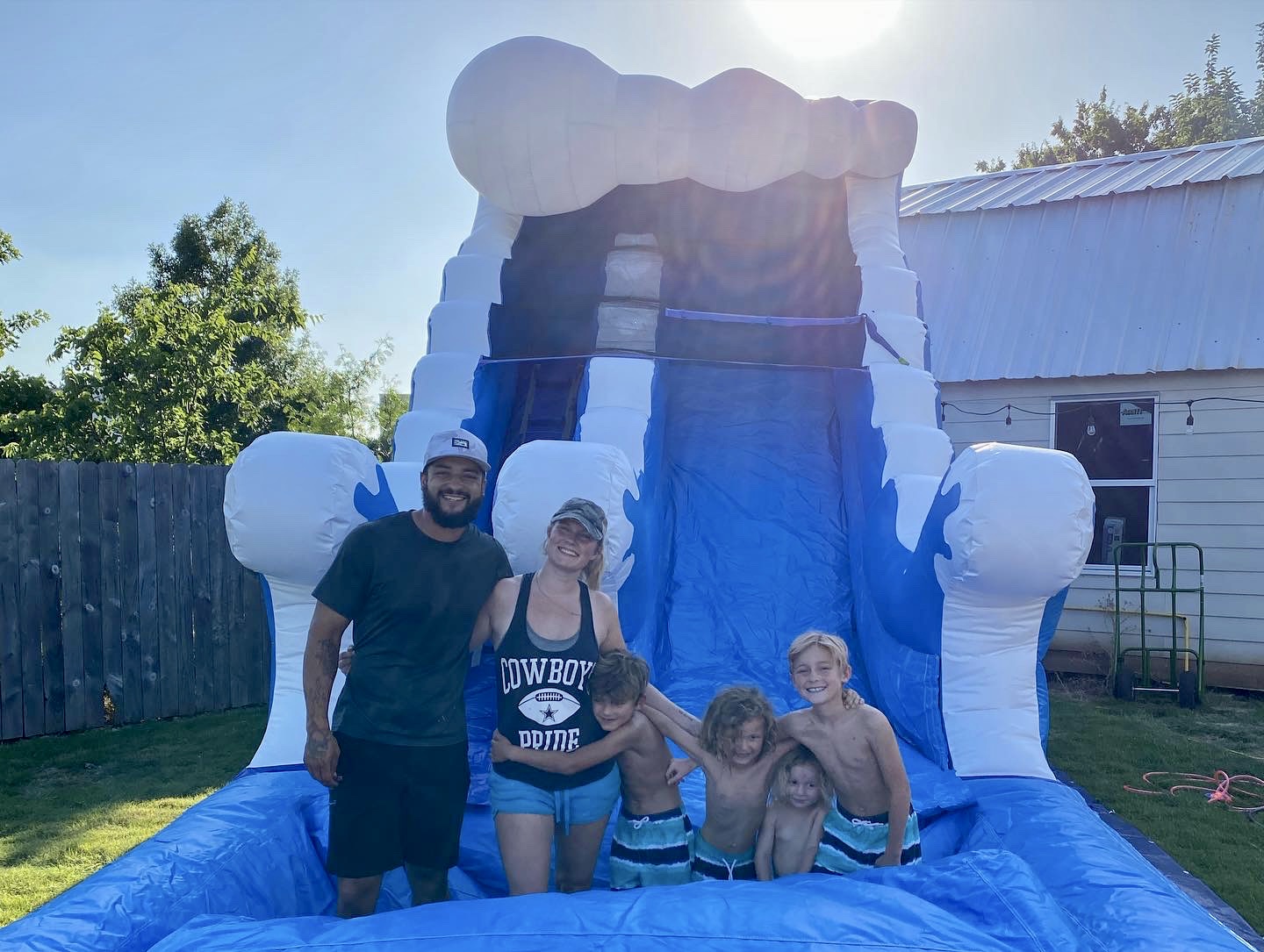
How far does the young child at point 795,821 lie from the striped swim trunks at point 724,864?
24 millimetres

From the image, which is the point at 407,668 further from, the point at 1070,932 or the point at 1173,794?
the point at 1173,794

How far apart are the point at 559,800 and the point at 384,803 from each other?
1.18ft

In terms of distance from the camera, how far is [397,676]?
6.36 ft

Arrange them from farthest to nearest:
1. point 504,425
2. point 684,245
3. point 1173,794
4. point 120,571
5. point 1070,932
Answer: point 120,571
point 684,245
point 504,425
point 1173,794
point 1070,932

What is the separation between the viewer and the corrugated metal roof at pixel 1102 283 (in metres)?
5.80

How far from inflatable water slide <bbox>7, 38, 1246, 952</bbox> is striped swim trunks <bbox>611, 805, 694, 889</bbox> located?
354mm

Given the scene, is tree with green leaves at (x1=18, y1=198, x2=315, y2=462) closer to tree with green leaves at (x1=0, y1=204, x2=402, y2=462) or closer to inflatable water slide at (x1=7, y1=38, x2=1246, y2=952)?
tree with green leaves at (x1=0, y1=204, x2=402, y2=462)

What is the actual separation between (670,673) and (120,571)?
3.04 metres

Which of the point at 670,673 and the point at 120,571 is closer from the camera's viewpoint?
the point at 670,673

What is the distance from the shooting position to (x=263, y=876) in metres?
2.07

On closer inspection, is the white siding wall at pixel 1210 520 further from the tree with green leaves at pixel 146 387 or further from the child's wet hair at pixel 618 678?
the tree with green leaves at pixel 146 387

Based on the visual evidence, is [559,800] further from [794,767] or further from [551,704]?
[794,767]

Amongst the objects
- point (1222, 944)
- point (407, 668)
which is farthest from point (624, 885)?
point (1222, 944)

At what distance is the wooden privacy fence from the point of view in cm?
436
